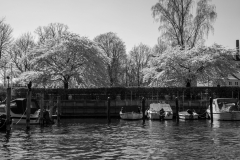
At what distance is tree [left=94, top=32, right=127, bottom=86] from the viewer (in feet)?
282

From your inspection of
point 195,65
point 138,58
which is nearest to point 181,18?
point 195,65

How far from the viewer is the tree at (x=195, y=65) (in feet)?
207

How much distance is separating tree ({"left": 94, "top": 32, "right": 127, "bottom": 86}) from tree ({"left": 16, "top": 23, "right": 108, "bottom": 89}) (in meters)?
19.2

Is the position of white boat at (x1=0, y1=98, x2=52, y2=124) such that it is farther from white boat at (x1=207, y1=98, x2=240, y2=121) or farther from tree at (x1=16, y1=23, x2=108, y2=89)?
white boat at (x1=207, y1=98, x2=240, y2=121)

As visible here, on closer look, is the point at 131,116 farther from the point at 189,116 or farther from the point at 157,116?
the point at 189,116

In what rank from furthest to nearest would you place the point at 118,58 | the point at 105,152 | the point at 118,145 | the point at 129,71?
the point at 129,71 → the point at 118,58 → the point at 118,145 → the point at 105,152

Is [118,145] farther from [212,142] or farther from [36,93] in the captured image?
[36,93]

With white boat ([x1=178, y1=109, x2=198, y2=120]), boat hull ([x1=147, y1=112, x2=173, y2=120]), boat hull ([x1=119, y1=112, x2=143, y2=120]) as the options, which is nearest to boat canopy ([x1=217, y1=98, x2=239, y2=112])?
white boat ([x1=178, y1=109, x2=198, y2=120])

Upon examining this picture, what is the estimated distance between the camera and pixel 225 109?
1938 inches

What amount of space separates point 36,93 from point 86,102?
8.75m

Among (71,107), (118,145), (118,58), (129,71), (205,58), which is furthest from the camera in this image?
(129,71)

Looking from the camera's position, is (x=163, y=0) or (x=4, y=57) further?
(x=4, y=57)

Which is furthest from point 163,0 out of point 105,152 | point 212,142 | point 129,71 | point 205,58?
point 105,152

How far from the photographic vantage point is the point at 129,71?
95.9 metres
